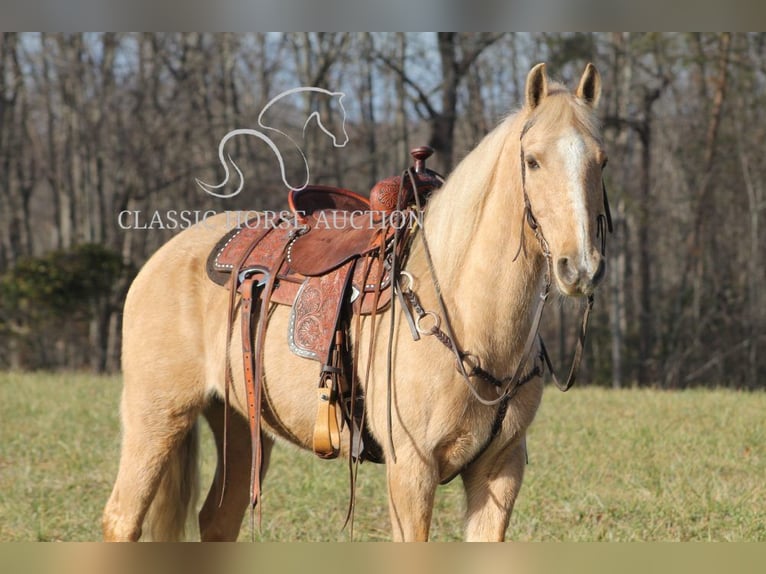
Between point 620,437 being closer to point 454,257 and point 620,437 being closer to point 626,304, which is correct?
point 454,257

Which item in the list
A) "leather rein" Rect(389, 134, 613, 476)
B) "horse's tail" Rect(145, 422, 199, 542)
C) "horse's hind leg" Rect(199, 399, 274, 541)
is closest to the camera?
"leather rein" Rect(389, 134, 613, 476)

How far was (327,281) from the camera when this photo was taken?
3.54 meters

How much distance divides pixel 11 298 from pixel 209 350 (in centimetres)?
1109

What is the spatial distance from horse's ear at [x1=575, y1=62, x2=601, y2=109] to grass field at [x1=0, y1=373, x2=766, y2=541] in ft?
8.56

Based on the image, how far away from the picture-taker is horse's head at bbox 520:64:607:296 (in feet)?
8.46

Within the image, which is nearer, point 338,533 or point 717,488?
point 338,533

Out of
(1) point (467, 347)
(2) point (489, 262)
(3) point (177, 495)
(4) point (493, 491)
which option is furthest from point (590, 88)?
(3) point (177, 495)

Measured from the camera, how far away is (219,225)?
436cm

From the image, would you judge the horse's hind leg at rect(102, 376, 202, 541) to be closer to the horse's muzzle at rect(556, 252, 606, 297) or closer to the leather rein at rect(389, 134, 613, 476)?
the leather rein at rect(389, 134, 613, 476)

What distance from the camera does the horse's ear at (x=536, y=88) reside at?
9.42 feet

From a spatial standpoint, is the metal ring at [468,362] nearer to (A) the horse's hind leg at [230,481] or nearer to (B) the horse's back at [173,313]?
(B) the horse's back at [173,313]

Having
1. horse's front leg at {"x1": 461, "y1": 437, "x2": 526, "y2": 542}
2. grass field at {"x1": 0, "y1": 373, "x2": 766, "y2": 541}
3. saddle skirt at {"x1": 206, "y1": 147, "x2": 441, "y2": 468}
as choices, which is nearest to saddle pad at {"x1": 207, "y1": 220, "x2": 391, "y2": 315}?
saddle skirt at {"x1": 206, "y1": 147, "x2": 441, "y2": 468}
